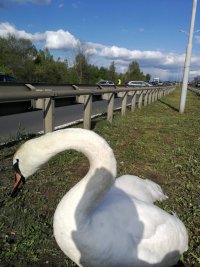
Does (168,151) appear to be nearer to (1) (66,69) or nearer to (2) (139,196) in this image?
(2) (139,196)

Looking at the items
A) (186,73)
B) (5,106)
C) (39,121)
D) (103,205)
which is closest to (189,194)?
(103,205)

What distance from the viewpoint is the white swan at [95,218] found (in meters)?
2.79

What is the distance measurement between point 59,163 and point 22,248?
8.74ft

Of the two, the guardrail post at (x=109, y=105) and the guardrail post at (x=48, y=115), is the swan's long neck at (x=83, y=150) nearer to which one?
the guardrail post at (x=48, y=115)

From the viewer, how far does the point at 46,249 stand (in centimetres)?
361

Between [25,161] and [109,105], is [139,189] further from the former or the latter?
[109,105]

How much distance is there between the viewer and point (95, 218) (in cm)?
291

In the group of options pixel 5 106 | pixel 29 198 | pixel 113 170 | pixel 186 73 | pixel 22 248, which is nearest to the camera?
pixel 113 170

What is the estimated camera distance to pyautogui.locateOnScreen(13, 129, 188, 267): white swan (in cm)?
279

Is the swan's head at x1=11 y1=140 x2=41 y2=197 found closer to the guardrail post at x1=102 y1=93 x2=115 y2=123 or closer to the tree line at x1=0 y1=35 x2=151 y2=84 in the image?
the guardrail post at x1=102 y1=93 x2=115 y2=123

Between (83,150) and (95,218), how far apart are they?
55 centimetres

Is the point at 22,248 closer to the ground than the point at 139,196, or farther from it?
closer to the ground

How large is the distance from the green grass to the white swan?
0.71 m

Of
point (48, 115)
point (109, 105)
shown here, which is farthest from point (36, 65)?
point (48, 115)
